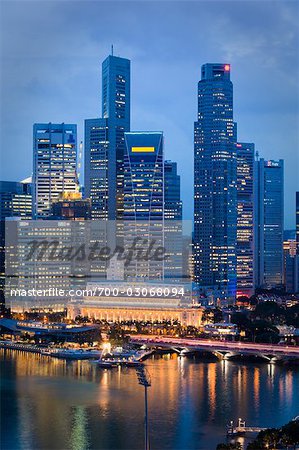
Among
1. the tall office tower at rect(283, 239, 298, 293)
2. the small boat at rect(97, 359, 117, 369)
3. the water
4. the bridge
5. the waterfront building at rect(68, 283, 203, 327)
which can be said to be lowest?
the water

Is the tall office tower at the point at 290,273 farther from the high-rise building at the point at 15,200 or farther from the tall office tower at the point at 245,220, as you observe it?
the high-rise building at the point at 15,200

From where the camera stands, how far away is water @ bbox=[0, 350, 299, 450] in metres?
12.8

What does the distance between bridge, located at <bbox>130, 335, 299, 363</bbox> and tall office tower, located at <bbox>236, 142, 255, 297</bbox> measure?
16.4 m

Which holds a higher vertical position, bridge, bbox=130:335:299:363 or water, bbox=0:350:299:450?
bridge, bbox=130:335:299:363

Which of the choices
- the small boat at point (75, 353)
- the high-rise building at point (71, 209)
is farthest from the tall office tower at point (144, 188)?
the small boat at point (75, 353)

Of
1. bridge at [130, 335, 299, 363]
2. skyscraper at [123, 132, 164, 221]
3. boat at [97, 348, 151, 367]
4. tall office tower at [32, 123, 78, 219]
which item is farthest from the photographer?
tall office tower at [32, 123, 78, 219]

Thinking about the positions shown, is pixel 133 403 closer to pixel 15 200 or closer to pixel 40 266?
pixel 40 266

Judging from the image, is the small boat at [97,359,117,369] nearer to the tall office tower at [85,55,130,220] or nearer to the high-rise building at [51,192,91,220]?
the high-rise building at [51,192,91,220]

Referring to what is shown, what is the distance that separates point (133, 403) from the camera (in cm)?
1490

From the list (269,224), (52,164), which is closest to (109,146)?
(52,164)

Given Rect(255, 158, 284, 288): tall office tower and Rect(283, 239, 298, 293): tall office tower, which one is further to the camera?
Rect(255, 158, 284, 288): tall office tower

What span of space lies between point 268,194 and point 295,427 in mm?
33147

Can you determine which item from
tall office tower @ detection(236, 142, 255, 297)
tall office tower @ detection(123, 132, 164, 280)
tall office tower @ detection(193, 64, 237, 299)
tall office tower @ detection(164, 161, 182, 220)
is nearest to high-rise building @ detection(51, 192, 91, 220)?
tall office tower @ detection(123, 132, 164, 280)

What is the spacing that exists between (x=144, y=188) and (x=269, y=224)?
12.5m
